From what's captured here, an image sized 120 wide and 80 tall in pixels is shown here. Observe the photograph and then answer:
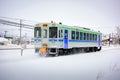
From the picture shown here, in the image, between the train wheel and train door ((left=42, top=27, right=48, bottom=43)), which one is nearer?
the train wheel

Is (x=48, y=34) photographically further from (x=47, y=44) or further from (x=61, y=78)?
(x=61, y=78)

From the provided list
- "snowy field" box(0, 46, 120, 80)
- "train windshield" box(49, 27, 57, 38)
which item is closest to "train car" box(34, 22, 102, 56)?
"train windshield" box(49, 27, 57, 38)

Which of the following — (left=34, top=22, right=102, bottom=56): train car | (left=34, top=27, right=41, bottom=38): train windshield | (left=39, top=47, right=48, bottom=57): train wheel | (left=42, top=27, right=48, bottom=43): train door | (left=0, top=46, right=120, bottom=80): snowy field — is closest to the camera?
(left=0, top=46, right=120, bottom=80): snowy field

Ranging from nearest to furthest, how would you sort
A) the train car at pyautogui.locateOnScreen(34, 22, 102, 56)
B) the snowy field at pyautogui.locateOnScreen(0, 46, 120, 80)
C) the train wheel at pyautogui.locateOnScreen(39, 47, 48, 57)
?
1. the snowy field at pyautogui.locateOnScreen(0, 46, 120, 80)
2. the train wheel at pyautogui.locateOnScreen(39, 47, 48, 57)
3. the train car at pyautogui.locateOnScreen(34, 22, 102, 56)

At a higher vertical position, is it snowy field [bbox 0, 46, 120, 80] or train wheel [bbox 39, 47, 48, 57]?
train wheel [bbox 39, 47, 48, 57]

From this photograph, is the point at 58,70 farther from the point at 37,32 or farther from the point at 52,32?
the point at 37,32

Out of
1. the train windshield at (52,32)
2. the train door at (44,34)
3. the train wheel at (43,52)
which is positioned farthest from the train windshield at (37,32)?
the train wheel at (43,52)

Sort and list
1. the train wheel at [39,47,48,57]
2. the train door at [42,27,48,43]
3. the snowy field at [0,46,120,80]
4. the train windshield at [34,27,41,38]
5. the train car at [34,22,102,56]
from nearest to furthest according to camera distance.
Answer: the snowy field at [0,46,120,80], the train wheel at [39,47,48,57], the train car at [34,22,102,56], the train door at [42,27,48,43], the train windshield at [34,27,41,38]

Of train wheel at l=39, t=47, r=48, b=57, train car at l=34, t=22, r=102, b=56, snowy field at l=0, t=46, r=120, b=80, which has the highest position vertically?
train car at l=34, t=22, r=102, b=56

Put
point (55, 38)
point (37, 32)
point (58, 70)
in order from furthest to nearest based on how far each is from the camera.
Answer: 1. point (37, 32)
2. point (55, 38)
3. point (58, 70)

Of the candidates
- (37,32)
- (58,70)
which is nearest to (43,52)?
(37,32)

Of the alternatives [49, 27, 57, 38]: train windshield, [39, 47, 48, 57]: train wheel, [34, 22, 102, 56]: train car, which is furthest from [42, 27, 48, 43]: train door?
[39, 47, 48, 57]: train wheel

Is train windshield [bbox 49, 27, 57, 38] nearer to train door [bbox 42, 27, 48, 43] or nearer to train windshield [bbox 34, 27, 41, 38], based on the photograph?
train door [bbox 42, 27, 48, 43]

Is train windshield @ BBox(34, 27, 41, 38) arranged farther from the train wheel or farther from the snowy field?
the snowy field
